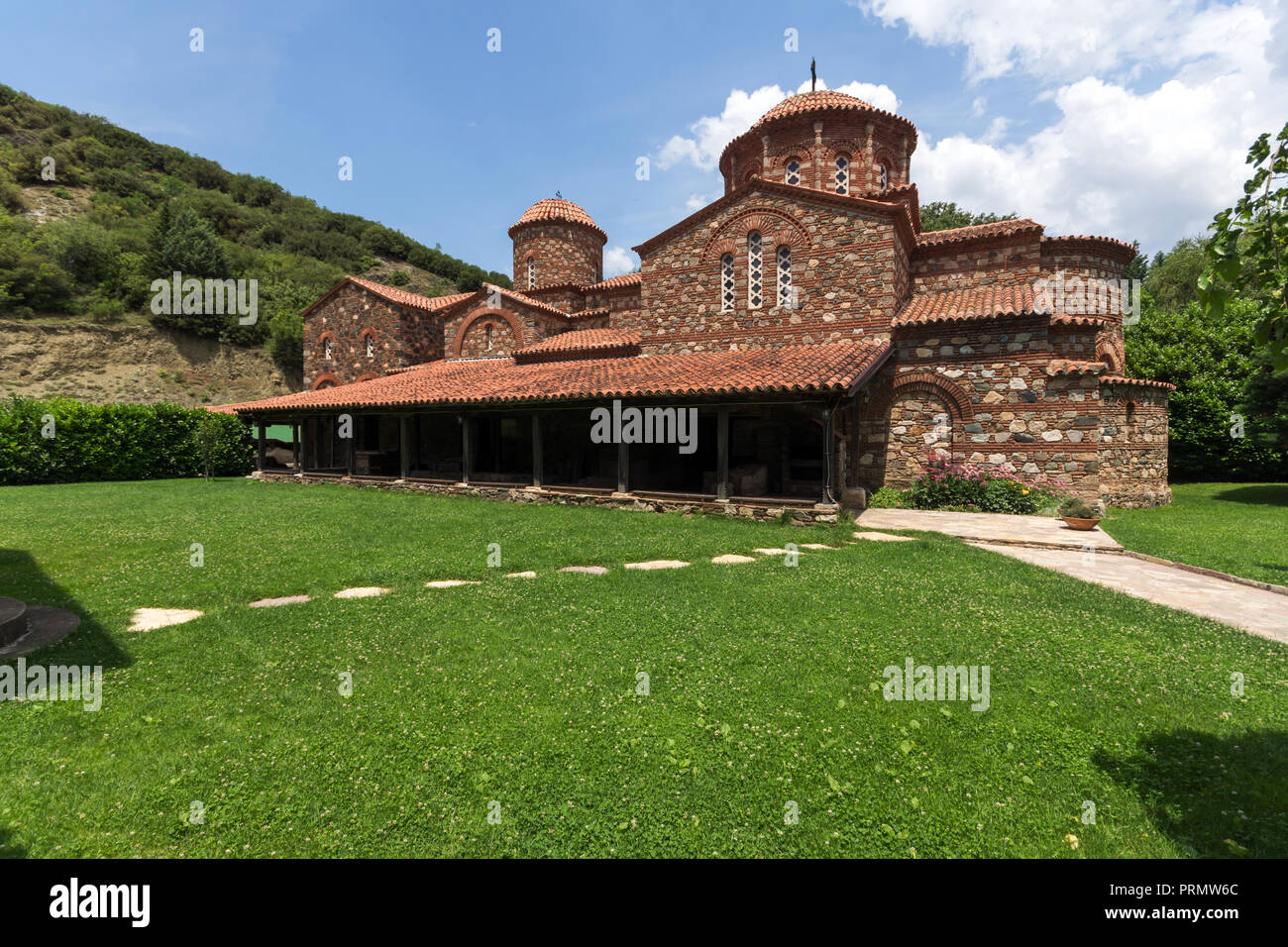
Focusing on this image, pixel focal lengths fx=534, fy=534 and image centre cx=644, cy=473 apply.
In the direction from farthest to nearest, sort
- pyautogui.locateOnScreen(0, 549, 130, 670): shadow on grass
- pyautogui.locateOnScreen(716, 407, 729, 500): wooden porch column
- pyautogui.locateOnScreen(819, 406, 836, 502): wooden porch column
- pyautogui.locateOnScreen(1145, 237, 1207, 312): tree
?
1. pyautogui.locateOnScreen(1145, 237, 1207, 312): tree
2. pyautogui.locateOnScreen(716, 407, 729, 500): wooden porch column
3. pyautogui.locateOnScreen(819, 406, 836, 502): wooden porch column
4. pyautogui.locateOnScreen(0, 549, 130, 670): shadow on grass

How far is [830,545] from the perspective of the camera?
907 centimetres

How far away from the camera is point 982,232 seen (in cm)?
1628

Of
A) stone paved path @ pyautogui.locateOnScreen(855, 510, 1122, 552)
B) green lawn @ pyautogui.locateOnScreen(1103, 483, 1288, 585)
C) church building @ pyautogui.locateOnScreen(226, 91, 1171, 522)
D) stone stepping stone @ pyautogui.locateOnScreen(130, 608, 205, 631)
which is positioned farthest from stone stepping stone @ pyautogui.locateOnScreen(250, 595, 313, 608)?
green lawn @ pyautogui.locateOnScreen(1103, 483, 1288, 585)

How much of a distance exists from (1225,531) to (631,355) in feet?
48.8

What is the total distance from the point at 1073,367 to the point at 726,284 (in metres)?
8.82

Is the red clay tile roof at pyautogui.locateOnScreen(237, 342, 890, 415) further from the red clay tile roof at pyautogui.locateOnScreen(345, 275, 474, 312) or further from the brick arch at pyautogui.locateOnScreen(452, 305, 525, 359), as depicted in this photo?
the red clay tile roof at pyautogui.locateOnScreen(345, 275, 474, 312)

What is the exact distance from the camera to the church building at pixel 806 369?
41.1 feet

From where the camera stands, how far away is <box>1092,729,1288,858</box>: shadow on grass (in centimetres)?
251

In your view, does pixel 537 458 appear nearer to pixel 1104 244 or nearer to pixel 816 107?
pixel 816 107

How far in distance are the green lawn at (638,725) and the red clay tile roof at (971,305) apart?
859 cm

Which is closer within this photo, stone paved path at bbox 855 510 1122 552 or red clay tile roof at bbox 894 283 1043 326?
stone paved path at bbox 855 510 1122 552

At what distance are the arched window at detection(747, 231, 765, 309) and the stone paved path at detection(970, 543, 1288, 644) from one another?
9318mm

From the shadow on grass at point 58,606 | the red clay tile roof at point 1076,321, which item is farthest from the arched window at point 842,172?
the shadow on grass at point 58,606
